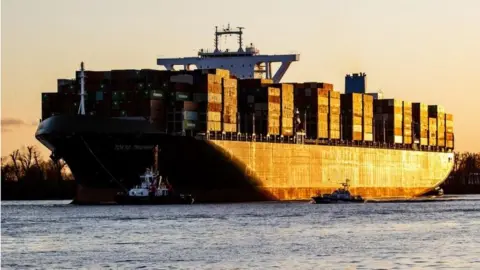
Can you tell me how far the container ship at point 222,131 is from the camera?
97.2m

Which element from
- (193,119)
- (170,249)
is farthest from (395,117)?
(170,249)

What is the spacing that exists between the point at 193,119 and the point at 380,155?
3671 centimetres

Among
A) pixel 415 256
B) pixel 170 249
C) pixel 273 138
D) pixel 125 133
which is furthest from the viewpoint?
pixel 273 138

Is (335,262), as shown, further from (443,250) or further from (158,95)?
(158,95)

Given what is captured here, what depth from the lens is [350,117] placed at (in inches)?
4993

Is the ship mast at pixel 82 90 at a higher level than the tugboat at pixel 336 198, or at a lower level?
higher

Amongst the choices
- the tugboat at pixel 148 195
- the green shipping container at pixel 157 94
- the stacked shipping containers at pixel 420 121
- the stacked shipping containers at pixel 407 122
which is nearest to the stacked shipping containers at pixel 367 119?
the stacked shipping containers at pixel 407 122

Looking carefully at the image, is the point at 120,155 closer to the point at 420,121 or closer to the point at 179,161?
the point at 179,161

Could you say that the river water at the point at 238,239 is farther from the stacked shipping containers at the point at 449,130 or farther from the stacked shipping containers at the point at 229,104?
the stacked shipping containers at the point at 449,130

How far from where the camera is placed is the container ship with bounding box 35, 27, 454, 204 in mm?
97250

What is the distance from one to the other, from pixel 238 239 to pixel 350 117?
66.7 metres

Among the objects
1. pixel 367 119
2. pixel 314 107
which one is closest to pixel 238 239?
pixel 314 107

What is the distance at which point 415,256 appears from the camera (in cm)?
5131

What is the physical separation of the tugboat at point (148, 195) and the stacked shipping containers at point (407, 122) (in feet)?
153
